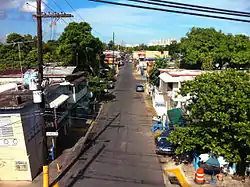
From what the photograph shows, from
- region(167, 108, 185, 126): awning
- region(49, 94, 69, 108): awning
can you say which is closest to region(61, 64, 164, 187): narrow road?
region(167, 108, 185, 126): awning

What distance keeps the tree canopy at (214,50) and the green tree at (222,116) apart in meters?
29.3

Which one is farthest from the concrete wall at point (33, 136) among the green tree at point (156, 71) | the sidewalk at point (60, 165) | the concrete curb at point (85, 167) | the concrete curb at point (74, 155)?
the green tree at point (156, 71)

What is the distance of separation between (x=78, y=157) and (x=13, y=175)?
4.99m

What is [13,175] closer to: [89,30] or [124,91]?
[89,30]

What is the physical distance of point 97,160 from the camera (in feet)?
62.2

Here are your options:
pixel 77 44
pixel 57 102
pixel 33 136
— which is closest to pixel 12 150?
pixel 33 136

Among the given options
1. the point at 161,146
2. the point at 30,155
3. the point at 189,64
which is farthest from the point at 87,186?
the point at 189,64

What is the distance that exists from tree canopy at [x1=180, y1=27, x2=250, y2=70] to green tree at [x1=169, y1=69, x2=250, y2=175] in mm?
29285

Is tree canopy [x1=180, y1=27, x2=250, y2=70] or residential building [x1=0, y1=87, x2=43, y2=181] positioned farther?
tree canopy [x1=180, y1=27, x2=250, y2=70]

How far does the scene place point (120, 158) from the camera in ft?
63.7

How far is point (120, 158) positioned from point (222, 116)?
854 cm

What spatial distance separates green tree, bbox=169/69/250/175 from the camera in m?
13.6

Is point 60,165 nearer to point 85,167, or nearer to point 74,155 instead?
point 85,167

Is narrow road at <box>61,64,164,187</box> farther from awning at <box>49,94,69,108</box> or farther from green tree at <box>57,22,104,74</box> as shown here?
green tree at <box>57,22,104,74</box>
